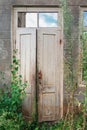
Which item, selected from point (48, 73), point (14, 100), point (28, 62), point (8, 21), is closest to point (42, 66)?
point (48, 73)

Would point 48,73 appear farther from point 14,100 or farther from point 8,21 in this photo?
point 8,21

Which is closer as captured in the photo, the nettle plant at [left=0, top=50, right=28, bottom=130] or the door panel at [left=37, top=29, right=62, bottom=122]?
the nettle plant at [left=0, top=50, right=28, bottom=130]

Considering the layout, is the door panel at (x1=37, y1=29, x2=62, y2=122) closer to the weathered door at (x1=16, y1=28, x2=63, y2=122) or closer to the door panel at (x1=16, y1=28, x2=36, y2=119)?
the weathered door at (x1=16, y1=28, x2=63, y2=122)

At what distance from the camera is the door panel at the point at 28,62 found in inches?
294

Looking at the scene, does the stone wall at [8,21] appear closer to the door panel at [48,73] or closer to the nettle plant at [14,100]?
the nettle plant at [14,100]

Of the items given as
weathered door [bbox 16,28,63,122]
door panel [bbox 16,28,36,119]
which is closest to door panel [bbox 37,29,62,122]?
weathered door [bbox 16,28,63,122]

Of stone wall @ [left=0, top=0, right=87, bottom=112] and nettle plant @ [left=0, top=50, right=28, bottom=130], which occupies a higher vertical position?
stone wall @ [left=0, top=0, right=87, bottom=112]

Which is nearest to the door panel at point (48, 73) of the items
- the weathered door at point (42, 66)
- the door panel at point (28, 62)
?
the weathered door at point (42, 66)

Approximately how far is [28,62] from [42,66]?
31cm

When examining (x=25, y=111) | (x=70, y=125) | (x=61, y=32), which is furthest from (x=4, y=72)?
(x=70, y=125)

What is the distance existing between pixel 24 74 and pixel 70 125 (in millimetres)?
2069

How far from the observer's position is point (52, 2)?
7.41 m

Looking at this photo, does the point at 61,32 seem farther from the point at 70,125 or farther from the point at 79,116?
the point at 70,125

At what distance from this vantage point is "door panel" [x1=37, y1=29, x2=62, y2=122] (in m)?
7.50
